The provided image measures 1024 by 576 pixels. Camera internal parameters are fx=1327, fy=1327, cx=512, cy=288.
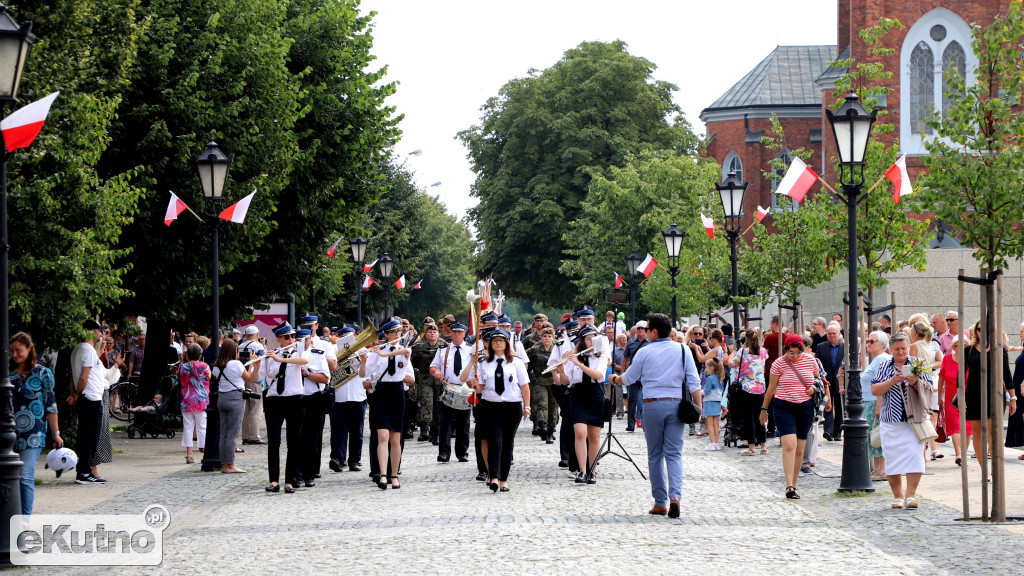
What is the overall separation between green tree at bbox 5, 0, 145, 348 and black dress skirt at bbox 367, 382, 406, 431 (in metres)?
4.39

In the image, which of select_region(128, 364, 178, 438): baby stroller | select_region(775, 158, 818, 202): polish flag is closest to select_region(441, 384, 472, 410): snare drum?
select_region(775, 158, 818, 202): polish flag

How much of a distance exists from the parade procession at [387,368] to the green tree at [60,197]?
5cm

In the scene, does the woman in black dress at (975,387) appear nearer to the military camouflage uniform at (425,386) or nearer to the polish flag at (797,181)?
the polish flag at (797,181)

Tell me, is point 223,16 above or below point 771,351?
above

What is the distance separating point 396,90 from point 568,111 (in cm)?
3153

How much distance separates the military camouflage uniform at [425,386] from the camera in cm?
2116

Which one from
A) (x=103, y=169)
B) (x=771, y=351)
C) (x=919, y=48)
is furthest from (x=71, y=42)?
(x=919, y=48)

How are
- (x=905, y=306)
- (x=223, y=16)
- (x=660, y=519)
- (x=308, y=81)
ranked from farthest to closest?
1. (x=905, y=306)
2. (x=308, y=81)
3. (x=223, y=16)
4. (x=660, y=519)

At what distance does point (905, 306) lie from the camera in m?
33.0

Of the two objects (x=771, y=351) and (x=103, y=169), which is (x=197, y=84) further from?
(x=771, y=351)

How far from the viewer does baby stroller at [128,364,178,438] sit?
80.0 feet

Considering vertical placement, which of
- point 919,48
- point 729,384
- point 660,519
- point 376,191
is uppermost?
point 919,48

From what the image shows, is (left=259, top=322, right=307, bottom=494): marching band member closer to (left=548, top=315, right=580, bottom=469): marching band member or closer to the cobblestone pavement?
the cobblestone pavement

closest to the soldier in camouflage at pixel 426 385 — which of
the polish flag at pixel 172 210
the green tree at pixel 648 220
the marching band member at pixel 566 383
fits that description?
the marching band member at pixel 566 383
